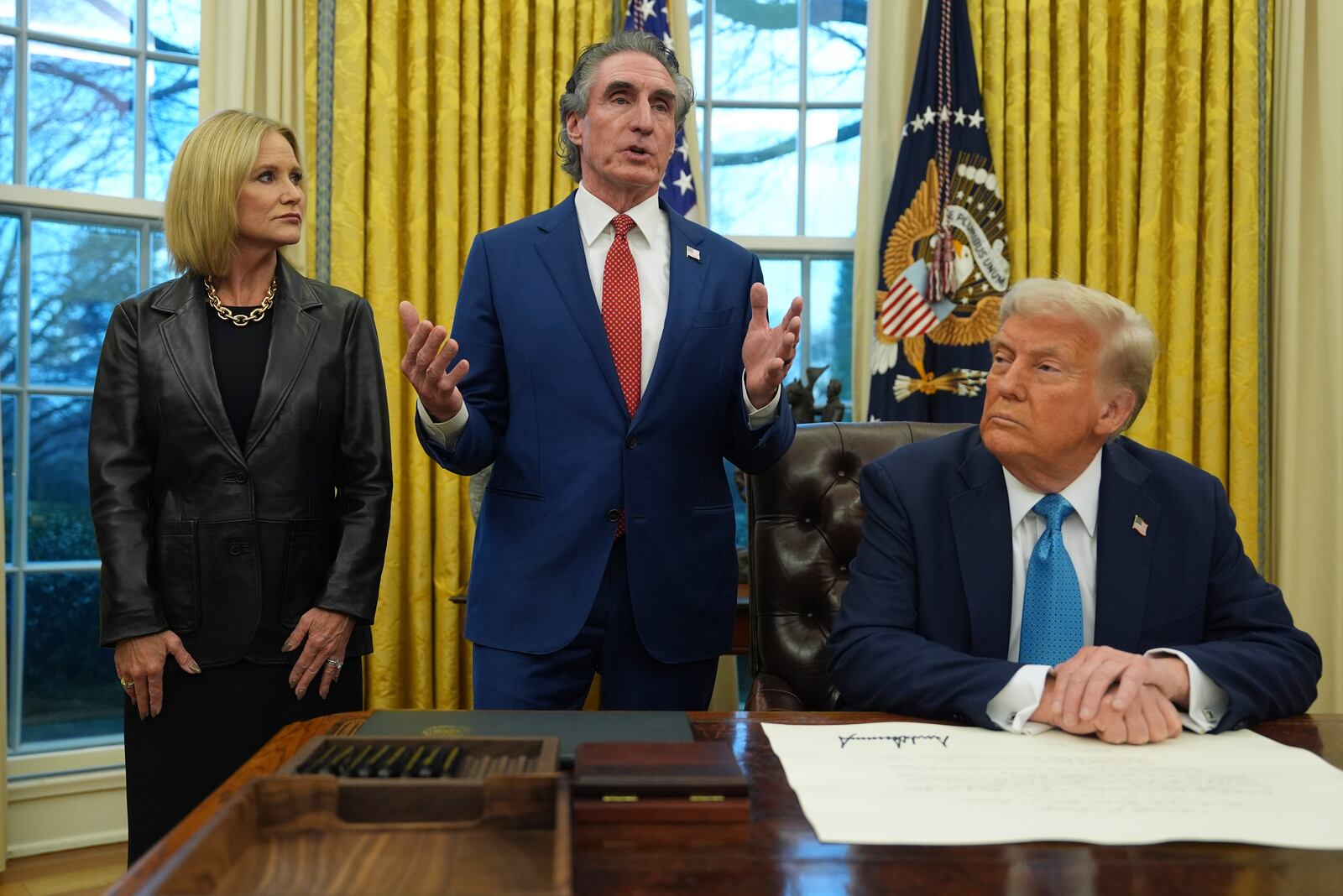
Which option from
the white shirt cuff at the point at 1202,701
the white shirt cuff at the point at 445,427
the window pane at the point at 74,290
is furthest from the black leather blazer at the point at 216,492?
the window pane at the point at 74,290

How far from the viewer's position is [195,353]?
6.58 feet

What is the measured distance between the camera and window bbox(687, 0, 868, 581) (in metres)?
3.91

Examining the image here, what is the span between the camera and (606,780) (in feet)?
2.99

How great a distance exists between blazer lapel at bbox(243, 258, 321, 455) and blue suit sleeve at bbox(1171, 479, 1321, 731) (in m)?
1.51

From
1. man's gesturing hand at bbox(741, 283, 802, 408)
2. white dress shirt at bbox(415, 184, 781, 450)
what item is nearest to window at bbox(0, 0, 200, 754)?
white dress shirt at bbox(415, 184, 781, 450)

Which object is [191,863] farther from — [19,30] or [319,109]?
[19,30]

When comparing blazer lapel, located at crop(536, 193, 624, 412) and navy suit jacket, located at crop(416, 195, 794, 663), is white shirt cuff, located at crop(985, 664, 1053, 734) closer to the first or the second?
navy suit jacket, located at crop(416, 195, 794, 663)

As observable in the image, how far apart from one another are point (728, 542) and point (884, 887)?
3.91ft

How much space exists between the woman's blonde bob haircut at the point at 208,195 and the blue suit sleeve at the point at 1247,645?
5.61ft

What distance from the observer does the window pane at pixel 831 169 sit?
394 centimetres

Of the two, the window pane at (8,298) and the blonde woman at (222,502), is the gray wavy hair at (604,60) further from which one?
the window pane at (8,298)

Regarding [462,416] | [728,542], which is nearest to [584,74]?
[462,416]

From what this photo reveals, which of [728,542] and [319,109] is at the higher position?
[319,109]
